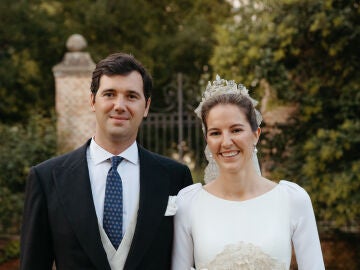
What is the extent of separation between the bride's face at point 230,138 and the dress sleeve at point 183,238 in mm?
282

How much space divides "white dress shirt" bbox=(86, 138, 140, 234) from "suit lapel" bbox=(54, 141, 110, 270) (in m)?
0.04

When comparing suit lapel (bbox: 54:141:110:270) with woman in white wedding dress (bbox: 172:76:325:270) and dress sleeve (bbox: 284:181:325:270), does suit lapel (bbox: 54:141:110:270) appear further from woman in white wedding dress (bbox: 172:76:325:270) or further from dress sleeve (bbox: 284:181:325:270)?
dress sleeve (bbox: 284:181:325:270)

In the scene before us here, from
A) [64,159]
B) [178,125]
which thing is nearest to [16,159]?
[178,125]

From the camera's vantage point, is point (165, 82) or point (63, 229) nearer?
point (63, 229)

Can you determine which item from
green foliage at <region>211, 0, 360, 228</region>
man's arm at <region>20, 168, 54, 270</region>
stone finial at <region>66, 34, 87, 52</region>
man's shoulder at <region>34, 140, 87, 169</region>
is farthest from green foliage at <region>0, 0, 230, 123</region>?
man's arm at <region>20, 168, 54, 270</region>

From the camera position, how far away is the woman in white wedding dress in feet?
10.0

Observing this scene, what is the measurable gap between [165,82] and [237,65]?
5374mm

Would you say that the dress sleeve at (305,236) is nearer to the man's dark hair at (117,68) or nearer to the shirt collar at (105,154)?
the shirt collar at (105,154)

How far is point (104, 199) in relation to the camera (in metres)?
3.02

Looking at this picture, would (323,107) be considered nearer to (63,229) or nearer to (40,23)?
(63,229)

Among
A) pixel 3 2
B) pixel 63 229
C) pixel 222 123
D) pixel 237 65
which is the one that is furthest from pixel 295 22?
pixel 3 2

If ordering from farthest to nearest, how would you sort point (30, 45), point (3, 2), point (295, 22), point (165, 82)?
1. point (165, 82)
2. point (30, 45)
3. point (3, 2)
4. point (295, 22)

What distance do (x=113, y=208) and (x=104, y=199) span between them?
0.06 meters

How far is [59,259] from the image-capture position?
299cm
